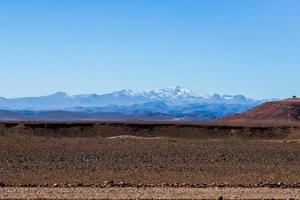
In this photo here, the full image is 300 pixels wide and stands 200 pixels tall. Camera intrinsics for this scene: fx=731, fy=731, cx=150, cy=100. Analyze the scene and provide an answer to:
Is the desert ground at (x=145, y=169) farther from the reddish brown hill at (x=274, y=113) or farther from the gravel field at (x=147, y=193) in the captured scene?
the reddish brown hill at (x=274, y=113)

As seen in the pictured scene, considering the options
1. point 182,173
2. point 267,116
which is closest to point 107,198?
point 182,173

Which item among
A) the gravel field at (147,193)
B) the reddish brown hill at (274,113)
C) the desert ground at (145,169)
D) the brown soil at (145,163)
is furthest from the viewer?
the reddish brown hill at (274,113)

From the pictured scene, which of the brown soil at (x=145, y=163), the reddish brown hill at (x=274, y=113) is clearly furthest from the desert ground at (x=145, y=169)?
the reddish brown hill at (x=274, y=113)

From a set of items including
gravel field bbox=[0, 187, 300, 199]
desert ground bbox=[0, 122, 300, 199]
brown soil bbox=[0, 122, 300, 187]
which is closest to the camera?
gravel field bbox=[0, 187, 300, 199]

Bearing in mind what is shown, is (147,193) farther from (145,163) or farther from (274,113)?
(274,113)

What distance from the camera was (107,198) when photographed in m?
23.0

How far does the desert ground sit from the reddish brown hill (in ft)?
210

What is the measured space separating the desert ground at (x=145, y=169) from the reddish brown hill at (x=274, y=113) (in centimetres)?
6408

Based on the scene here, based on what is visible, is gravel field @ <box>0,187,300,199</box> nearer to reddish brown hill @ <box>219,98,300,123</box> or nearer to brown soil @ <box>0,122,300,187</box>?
brown soil @ <box>0,122,300,187</box>

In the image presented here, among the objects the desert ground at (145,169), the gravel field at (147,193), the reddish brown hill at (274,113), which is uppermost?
the reddish brown hill at (274,113)

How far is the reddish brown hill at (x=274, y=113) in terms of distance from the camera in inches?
4678

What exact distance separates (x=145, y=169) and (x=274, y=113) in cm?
9194

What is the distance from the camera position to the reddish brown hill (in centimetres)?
11881

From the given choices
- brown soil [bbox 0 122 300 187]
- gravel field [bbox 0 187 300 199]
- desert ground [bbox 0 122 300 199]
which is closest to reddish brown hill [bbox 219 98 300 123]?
brown soil [bbox 0 122 300 187]
